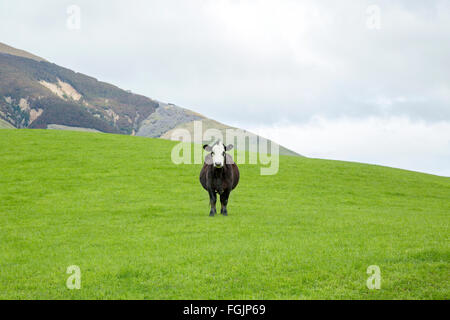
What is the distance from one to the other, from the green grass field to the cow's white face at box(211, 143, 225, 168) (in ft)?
7.93

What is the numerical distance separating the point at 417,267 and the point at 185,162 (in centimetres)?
3259

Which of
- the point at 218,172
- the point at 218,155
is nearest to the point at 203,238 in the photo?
the point at 218,155

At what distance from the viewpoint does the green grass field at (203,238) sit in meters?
7.60

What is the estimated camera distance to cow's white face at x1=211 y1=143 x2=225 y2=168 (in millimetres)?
15289

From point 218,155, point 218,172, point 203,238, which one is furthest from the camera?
point 218,172

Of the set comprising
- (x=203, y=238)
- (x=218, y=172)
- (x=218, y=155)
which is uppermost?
(x=218, y=155)

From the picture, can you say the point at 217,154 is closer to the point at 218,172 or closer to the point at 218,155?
the point at 218,155

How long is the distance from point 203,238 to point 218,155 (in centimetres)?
418

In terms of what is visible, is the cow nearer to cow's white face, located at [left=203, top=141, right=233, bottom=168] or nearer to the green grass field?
cow's white face, located at [left=203, top=141, right=233, bottom=168]

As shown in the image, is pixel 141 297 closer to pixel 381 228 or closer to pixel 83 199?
A: pixel 381 228

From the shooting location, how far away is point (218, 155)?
15516 millimetres

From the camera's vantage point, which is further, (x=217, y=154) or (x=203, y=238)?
(x=217, y=154)

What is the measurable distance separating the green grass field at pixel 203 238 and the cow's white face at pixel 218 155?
95.2 inches

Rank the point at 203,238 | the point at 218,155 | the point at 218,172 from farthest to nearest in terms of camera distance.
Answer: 1. the point at 218,172
2. the point at 218,155
3. the point at 203,238
